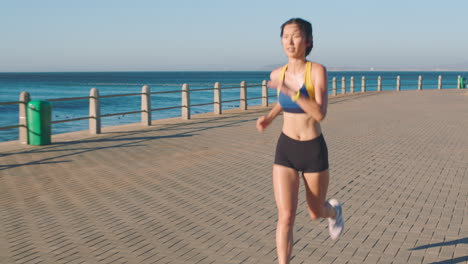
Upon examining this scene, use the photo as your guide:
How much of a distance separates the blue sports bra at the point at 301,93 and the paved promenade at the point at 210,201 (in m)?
1.50

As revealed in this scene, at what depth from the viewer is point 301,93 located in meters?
3.77

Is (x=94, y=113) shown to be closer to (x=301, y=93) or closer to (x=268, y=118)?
(x=268, y=118)

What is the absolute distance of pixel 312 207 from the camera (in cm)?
424

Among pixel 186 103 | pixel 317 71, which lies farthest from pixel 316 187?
pixel 186 103

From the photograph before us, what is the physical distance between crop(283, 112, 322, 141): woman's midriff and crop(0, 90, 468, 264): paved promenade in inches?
50.6

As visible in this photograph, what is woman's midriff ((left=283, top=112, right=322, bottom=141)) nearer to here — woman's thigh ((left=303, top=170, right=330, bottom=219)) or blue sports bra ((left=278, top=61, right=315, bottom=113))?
blue sports bra ((left=278, top=61, right=315, bottom=113))

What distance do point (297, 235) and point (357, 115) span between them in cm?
1480

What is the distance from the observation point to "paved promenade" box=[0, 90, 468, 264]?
4.98 metres

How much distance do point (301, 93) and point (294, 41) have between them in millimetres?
369

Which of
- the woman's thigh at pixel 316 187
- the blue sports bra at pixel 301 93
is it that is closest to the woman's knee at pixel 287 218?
the woman's thigh at pixel 316 187

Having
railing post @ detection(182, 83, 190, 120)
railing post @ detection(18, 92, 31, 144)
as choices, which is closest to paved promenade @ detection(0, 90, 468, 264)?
railing post @ detection(18, 92, 31, 144)

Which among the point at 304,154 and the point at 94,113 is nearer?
the point at 304,154

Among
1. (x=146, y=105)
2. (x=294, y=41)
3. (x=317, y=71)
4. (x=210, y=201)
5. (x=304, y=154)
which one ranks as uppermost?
(x=294, y=41)

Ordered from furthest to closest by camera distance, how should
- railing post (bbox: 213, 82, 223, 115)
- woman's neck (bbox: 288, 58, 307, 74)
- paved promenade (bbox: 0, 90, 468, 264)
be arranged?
railing post (bbox: 213, 82, 223, 115)
paved promenade (bbox: 0, 90, 468, 264)
woman's neck (bbox: 288, 58, 307, 74)
